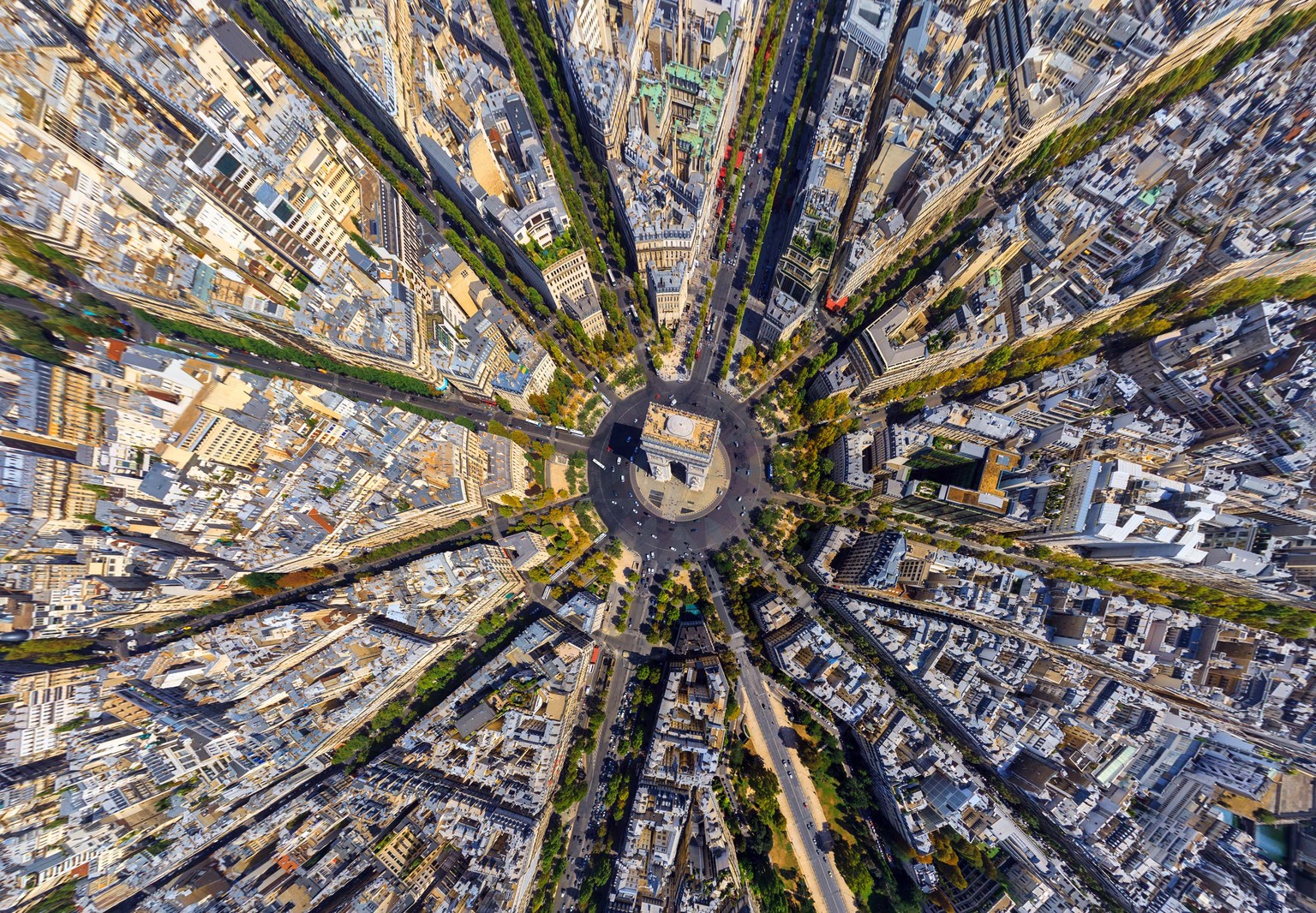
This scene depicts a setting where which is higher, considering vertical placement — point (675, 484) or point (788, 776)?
point (675, 484)

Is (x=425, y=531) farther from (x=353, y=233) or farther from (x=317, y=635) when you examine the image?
(x=353, y=233)

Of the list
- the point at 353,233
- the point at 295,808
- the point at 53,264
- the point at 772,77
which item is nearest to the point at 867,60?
the point at 772,77

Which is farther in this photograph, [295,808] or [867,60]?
[867,60]

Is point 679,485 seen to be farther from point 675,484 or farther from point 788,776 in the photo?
point 788,776

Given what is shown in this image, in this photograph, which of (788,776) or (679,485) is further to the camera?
(679,485)

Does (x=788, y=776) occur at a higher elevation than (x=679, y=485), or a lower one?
lower

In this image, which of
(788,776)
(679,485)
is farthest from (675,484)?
(788,776)

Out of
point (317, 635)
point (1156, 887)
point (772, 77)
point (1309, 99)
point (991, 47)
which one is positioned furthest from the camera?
point (772, 77)

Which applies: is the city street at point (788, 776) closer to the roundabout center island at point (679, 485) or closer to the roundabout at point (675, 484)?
the roundabout at point (675, 484)
